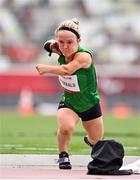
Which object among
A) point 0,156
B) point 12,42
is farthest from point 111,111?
point 0,156

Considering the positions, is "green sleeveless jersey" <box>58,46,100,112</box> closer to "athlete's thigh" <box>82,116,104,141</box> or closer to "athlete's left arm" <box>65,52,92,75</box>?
"athlete's left arm" <box>65,52,92,75</box>

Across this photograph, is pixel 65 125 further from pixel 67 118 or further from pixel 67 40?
pixel 67 40

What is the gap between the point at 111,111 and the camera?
108 feet

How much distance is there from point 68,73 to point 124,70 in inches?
1225

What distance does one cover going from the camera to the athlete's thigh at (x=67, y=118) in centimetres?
884

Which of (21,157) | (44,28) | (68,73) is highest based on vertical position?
(44,28)

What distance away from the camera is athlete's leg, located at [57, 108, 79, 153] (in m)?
8.84

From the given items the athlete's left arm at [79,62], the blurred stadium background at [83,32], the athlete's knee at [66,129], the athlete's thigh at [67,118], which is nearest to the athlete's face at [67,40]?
the athlete's left arm at [79,62]

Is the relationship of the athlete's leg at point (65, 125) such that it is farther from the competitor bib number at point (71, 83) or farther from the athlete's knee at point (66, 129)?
the competitor bib number at point (71, 83)

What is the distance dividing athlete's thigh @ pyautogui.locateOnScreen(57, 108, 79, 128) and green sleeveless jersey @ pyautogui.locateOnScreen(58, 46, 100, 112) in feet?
0.25

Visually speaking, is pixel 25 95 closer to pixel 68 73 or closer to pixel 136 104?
pixel 136 104

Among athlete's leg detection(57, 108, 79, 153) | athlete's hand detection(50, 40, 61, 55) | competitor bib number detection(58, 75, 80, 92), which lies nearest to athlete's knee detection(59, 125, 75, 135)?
athlete's leg detection(57, 108, 79, 153)

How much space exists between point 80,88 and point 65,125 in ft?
1.58

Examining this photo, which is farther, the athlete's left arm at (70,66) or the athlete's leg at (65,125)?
the athlete's leg at (65,125)
